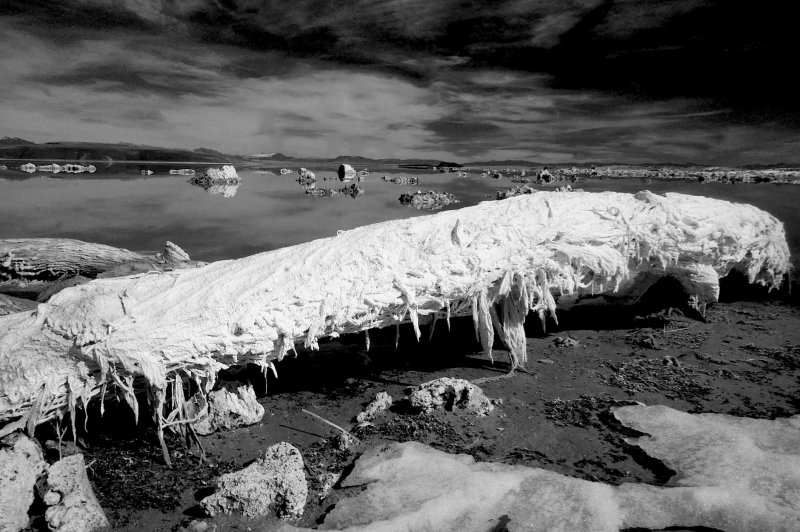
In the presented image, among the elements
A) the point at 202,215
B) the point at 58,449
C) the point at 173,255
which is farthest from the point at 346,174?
the point at 58,449

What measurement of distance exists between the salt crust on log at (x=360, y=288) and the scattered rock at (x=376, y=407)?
1.93ft

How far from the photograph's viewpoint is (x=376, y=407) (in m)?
3.57

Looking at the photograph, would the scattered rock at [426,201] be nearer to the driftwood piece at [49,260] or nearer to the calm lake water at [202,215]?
the calm lake water at [202,215]

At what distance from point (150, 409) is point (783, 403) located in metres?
4.85

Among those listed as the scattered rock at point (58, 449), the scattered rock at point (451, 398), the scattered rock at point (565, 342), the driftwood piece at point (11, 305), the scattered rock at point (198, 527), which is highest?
the driftwood piece at point (11, 305)

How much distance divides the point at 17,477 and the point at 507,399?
3.24 m

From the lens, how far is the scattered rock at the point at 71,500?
2459mm

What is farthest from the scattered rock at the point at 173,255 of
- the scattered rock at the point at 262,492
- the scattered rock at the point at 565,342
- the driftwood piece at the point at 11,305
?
the scattered rock at the point at 565,342

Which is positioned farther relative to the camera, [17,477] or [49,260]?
[49,260]

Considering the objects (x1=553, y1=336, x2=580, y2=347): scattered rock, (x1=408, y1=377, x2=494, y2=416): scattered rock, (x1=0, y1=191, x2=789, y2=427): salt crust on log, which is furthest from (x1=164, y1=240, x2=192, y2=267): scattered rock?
(x1=553, y1=336, x2=580, y2=347): scattered rock

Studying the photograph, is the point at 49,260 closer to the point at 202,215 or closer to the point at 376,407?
the point at 202,215

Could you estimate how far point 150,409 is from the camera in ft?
11.4

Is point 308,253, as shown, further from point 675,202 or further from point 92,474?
point 675,202

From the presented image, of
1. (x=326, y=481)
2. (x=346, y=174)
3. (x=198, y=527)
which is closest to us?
(x=198, y=527)
